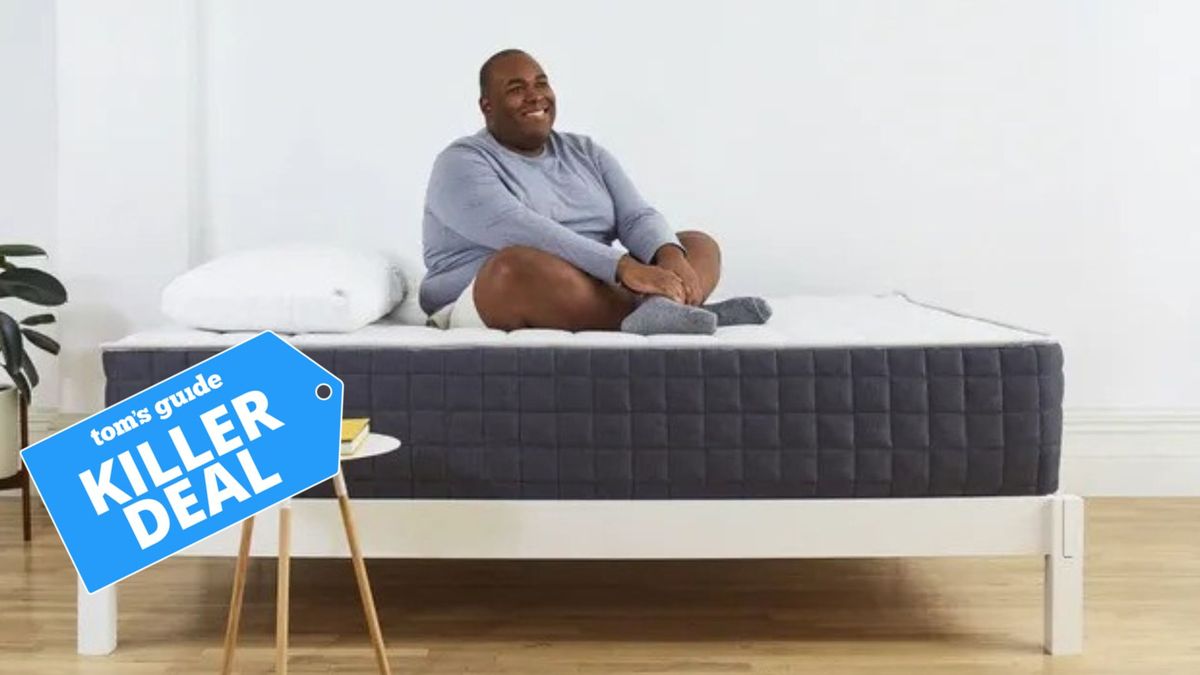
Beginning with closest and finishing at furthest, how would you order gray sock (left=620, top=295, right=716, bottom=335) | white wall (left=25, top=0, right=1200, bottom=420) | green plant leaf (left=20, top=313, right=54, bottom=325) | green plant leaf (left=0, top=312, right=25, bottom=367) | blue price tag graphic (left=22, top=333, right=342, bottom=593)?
blue price tag graphic (left=22, top=333, right=342, bottom=593)
gray sock (left=620, top=295, right=716, bottom=335)
green plant leaf (left=0, top=312, right=25, bottom=367)
green plant leaf (left=20, top=313, right=54, bottom=325)
white wall (left=25, top=0, right=1200, bottom=420)

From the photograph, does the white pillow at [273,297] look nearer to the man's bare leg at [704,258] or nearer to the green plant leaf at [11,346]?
the man's bare leg at [704,258]

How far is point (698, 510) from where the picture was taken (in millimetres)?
2531

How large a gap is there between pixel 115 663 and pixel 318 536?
1.20ft

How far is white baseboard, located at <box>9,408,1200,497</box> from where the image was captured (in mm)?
4008

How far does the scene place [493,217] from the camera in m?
2.90

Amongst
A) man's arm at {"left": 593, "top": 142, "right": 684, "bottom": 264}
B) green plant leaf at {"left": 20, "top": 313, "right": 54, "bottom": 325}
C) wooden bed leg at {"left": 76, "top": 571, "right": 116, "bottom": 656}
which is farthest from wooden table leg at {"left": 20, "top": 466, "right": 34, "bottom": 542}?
man's arm at {"left": 593, "top": 142, "right": 684, "bottom": 264}

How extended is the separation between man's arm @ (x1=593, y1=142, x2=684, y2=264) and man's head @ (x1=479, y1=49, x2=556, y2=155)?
17cm

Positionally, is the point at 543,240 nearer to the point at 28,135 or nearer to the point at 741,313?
the point at 741,313

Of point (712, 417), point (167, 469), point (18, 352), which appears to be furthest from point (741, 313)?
point (18, 352)

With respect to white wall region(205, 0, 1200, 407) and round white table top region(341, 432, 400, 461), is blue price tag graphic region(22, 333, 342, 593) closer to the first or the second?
round white table top region(341, 432, 400, 461)

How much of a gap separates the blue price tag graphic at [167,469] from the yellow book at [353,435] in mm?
381

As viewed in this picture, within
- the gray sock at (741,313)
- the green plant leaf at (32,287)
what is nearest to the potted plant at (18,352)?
the green plant leaf at (32,287)

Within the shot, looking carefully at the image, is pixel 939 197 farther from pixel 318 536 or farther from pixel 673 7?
pixel 318 536

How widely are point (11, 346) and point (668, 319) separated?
1.56 meters
